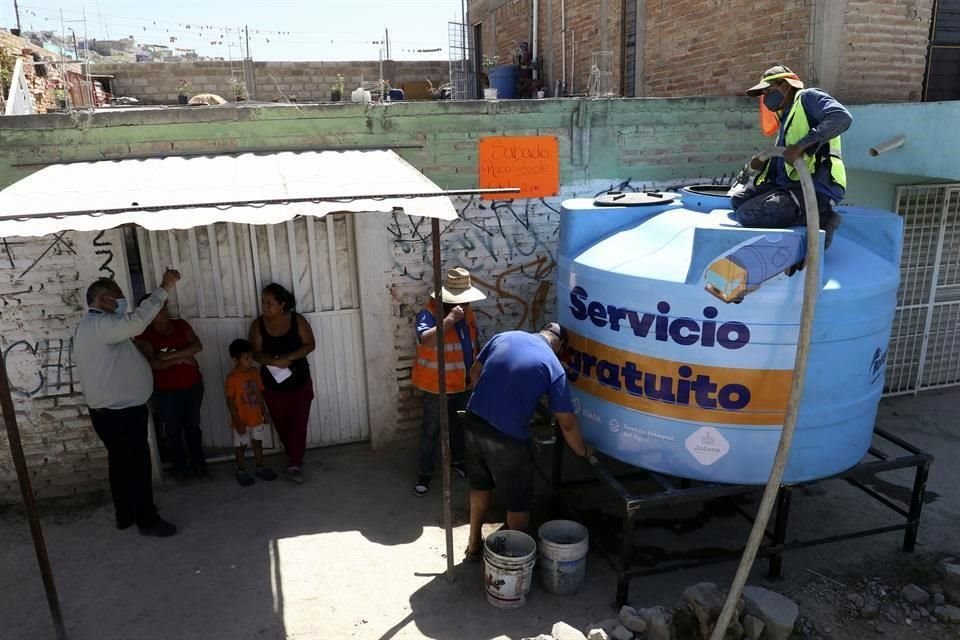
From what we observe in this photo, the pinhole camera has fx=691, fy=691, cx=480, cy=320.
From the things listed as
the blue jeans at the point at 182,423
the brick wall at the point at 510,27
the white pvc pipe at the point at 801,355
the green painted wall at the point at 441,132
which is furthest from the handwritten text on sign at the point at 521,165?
the brick wall at the point at 510,27

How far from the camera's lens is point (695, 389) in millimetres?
4266

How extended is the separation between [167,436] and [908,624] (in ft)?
18.4

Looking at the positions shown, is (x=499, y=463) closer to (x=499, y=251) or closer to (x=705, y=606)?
(x=705, y=606)

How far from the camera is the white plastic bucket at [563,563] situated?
4.47 meters

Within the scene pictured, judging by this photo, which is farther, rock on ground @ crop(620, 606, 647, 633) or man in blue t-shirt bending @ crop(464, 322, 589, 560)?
man in blue t-shirt bending @ crop(464, 322, 589, 560)

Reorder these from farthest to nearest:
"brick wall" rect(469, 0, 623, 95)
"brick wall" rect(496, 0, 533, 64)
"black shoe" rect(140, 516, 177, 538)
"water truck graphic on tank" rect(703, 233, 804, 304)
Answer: "brick wall" rect(496, 0, 533, 64), "brick wall" rect(469, 0, 623, 95), "black shoe" rect(140, 516, 177, 538), "water truck graphic on tank" rect(703, 233, 804, 304)

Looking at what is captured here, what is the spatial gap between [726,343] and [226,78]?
45.7 feet

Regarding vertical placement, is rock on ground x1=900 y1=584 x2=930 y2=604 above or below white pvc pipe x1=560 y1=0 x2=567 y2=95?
below

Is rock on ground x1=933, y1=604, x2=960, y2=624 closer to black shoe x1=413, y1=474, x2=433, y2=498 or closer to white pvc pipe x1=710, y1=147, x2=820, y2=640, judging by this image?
white pvc pipe x1=710, y1=147, x2=820, y2=640

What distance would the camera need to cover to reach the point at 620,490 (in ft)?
14.3

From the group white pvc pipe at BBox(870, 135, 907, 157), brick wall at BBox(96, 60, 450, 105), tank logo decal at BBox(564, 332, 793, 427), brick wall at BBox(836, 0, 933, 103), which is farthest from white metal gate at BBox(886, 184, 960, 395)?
brick wall at BBox(96, 60, 450, 105)

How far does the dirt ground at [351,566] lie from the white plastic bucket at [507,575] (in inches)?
3.2

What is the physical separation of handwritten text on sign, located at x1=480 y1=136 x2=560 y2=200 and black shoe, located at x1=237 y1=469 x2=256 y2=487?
3.18 m

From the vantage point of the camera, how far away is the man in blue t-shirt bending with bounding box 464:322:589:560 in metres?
4.38
